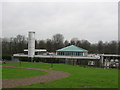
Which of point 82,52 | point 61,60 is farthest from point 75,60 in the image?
point 82,52

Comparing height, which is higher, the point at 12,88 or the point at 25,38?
the point at 25,38

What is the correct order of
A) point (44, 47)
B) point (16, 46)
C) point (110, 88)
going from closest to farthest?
point (110, 88)
point (16, 46)
point (44, 47)

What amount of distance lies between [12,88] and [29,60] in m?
41.0

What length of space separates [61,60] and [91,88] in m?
37.9

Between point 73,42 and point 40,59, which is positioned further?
point 73,42

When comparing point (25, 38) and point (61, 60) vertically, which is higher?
point (25, 38)

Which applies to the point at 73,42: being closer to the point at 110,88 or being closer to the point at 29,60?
the point at 29,60

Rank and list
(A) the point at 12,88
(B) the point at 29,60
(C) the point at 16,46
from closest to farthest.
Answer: (A) the point at 12,88, (B) the point at 29,60, (C) the point at 16,46

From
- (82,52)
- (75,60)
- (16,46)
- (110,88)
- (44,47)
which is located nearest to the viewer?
(110,88)

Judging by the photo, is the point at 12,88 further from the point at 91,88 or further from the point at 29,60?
the point at 29,60

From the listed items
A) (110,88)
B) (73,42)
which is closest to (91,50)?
(73,42)

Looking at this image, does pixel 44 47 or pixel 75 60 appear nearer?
pixel 75 60

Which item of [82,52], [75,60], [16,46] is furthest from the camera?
[16,46]

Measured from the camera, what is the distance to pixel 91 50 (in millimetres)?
82375
